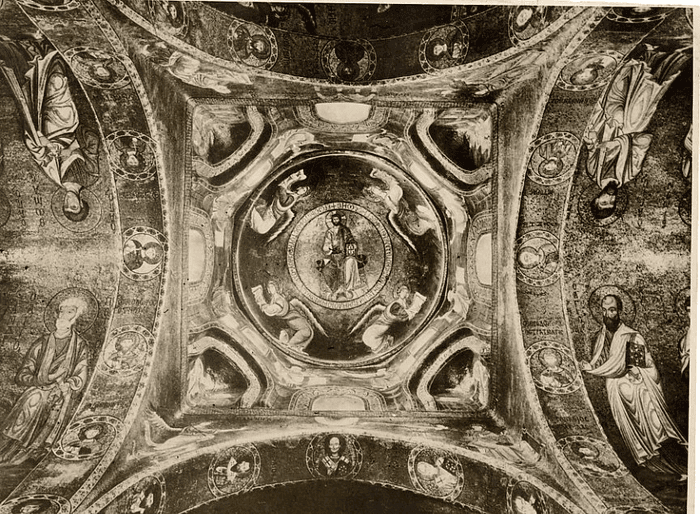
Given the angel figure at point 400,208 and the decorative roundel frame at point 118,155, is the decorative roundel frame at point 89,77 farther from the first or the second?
the angel figure at point 400,208

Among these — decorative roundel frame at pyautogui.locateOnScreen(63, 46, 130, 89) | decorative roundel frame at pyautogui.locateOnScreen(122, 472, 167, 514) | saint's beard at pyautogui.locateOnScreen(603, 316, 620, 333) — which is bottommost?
decorative roundel frame at pyautogui.locateOnScreen(122, 472, 167, 514)

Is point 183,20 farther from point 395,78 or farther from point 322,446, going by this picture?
point 322,446

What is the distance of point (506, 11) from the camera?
21.2ft

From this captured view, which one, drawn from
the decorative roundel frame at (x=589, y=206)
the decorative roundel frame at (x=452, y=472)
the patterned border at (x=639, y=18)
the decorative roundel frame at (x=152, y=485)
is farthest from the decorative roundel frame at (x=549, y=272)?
the decorative roundel frame at (x=152, y=485)

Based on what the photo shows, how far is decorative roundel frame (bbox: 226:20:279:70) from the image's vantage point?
6551 millimetres

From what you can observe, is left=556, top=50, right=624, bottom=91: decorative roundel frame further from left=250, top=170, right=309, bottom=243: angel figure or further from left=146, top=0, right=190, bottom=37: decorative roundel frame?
left=146, top=0, right=190, bottom=37: decorative roundel frame

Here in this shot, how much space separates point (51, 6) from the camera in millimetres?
6281

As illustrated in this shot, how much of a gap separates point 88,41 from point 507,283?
520 cm

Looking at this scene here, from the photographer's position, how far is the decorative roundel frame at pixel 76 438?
A: 22.2 ft

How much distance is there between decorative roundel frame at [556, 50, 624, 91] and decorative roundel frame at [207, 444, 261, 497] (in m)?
5.27

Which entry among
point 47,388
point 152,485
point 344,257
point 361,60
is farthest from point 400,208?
point 47,388

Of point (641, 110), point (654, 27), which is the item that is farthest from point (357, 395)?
point (654, 27)

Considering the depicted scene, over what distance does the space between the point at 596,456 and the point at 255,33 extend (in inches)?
230

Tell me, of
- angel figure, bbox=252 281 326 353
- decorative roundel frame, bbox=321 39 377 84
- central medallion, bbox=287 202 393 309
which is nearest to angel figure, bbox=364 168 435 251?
central medallion, bbox=287 202 393 309
